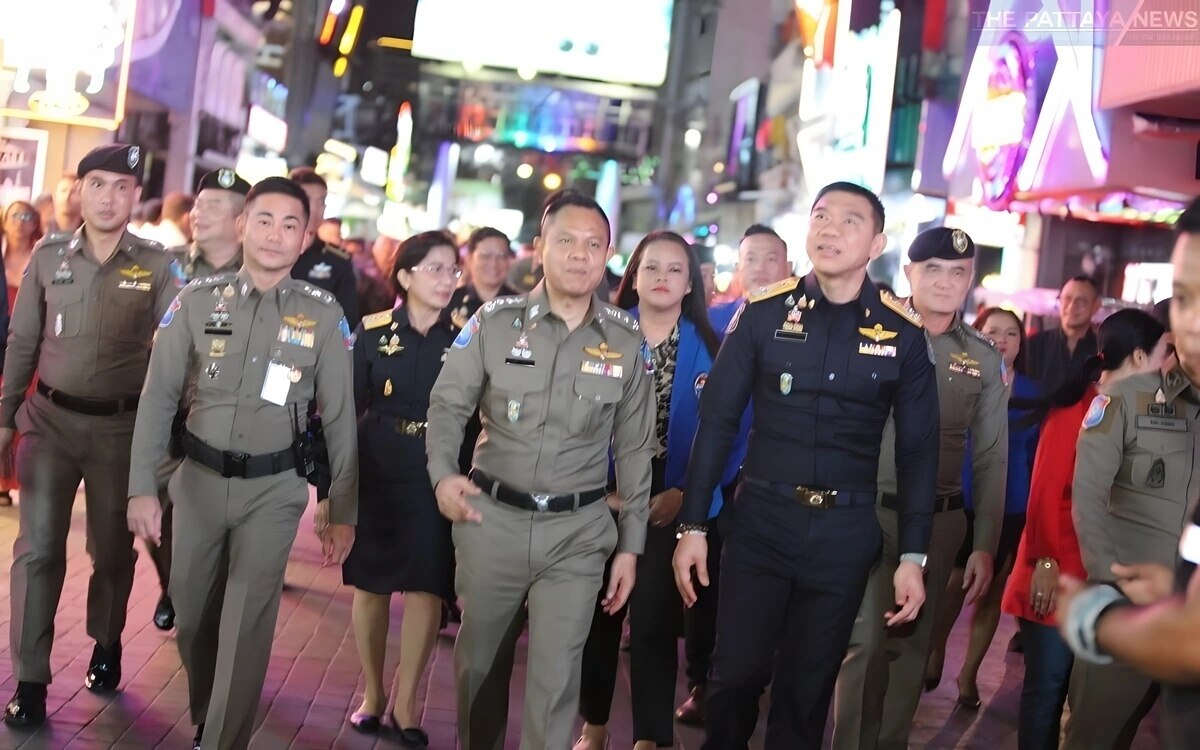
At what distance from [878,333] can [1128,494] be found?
1016 millimetres

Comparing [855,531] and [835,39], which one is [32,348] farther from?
[835,39]

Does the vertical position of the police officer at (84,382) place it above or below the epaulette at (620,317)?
below

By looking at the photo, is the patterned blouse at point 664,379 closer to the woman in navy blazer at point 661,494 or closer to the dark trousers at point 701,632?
the woman in navy blazer at point 661,494

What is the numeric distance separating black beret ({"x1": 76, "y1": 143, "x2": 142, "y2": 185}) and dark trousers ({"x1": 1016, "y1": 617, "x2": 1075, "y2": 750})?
4168 millimetres

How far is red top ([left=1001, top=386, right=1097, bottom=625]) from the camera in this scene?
498 cm

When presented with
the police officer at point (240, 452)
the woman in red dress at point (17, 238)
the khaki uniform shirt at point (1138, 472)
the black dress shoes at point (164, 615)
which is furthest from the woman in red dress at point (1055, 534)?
the woman in red dress at point (17, 238)

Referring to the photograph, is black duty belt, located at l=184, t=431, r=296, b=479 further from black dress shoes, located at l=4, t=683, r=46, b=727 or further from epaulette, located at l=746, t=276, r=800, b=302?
epaulette, located at l=746, t=276, r=800, b=302

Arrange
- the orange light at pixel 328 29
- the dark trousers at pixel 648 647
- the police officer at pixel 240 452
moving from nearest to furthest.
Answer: the police officer at pixel 240 452 < the dark trousers at pixel 648 647 < the orange light at pixel 328 29

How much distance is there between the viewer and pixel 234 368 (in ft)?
15.2

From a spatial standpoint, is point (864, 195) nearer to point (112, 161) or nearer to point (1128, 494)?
point (1128, 494)

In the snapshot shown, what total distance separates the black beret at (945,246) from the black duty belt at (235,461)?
287 cm

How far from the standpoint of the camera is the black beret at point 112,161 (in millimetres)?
5406

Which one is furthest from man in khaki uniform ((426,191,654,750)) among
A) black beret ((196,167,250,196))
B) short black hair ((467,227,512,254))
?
short black hair ((467,227,512,254))

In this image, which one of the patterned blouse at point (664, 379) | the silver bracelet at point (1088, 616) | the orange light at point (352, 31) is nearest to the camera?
the silver bracelet at point (1088, 616)
